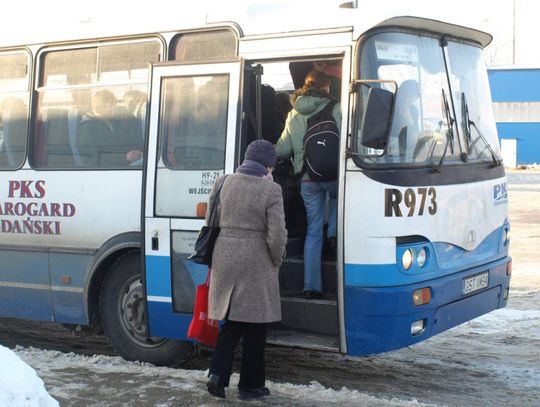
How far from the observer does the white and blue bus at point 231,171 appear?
670 cm

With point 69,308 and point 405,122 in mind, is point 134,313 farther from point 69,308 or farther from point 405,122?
point 405,122

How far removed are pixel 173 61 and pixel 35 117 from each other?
5.35 feet

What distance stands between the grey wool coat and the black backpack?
2.64 ft

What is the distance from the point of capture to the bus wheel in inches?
310

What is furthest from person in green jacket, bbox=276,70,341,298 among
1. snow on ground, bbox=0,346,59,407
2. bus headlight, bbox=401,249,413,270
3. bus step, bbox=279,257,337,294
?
snow on ground, bbox=0,346,59,407

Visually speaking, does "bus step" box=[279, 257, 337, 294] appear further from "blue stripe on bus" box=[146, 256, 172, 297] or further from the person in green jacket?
"blue stripe on bus" box=[146, 256, 172, 297]

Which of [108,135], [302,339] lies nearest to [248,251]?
[302,339]

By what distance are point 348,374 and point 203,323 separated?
160cm

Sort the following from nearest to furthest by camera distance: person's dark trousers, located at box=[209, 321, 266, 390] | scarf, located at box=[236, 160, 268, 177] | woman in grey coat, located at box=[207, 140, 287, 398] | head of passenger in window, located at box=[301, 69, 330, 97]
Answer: woman in grey coat, located at box=[207, 140, 287, 398]
scarf, located at box=[236, 160, 268, 177]
person's dark trousers, located at box=[209, 321, 266, 390]
head of passenger in window, located at box=[301, 69, 330, 97]

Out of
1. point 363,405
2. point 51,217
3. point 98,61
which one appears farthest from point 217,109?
point 363,405

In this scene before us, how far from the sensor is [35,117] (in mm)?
8523

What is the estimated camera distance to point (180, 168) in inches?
298

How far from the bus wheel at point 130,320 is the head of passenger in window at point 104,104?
3.94 ft

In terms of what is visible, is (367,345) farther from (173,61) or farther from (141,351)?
(173,61)
